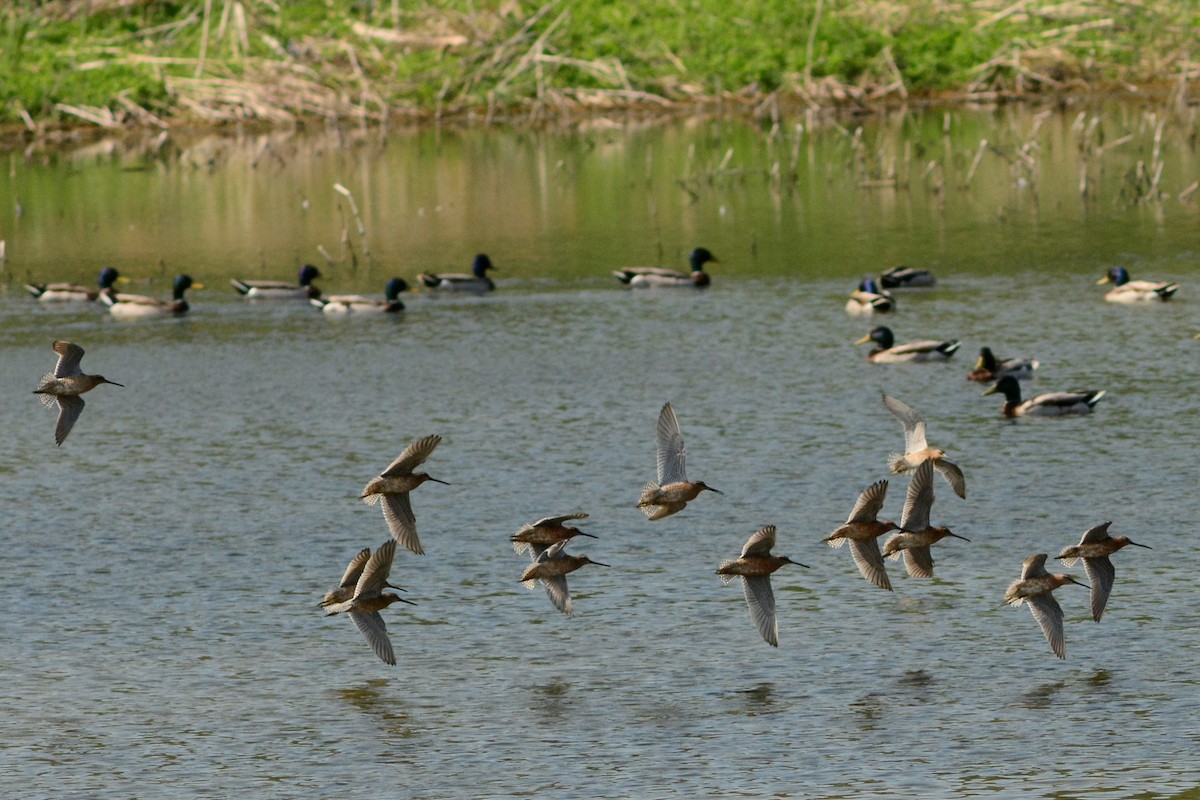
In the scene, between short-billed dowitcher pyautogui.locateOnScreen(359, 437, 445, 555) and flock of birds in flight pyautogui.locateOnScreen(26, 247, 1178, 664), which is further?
flock of birds in flight pyautogui.locateOnScreen(26, 247, 1178, 664)

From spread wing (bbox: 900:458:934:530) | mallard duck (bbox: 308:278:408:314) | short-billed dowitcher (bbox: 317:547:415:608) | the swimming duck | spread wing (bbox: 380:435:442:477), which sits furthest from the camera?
the swimming duck

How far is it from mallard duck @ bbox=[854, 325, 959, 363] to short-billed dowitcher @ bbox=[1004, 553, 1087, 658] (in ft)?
40.6

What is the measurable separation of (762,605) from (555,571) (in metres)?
1.63

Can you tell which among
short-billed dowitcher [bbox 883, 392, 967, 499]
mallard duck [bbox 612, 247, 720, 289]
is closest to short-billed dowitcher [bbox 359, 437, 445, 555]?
short-billed dowitcher [bbox 883, 392, 967, 499]

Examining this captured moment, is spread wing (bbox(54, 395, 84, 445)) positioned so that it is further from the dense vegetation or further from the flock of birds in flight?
the dense vegetation

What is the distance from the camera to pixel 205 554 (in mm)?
20078

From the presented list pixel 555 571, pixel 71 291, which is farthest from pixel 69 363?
pixel 71 291

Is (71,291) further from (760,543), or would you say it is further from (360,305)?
(760,543)

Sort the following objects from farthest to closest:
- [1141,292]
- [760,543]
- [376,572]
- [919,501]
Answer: [1141,292] → [919,501] → [376,572] → [760,543]

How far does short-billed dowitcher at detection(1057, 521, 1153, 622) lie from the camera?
15.9 meters

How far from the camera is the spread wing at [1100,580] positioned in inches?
639

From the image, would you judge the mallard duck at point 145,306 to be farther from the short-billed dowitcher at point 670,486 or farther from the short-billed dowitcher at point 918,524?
the short-billed dowitcher at point 670,486

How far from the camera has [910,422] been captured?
17344 mm

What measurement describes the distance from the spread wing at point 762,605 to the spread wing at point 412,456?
2.63m
